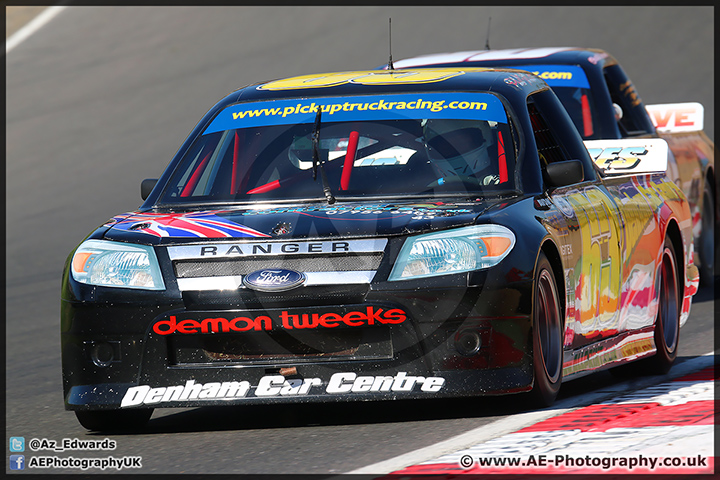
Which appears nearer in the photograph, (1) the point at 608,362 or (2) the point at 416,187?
(2) the point at 416,187

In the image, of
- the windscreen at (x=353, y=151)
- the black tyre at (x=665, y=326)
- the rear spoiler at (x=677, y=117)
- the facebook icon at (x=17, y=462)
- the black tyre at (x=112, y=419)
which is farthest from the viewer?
the rear spoiler at (x=677, y=117)

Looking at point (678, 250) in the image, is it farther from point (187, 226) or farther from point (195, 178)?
point (187, 226)

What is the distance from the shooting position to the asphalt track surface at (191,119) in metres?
5.87

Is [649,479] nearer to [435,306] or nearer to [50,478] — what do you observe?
[435,306]

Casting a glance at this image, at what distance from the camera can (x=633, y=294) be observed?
733 cm

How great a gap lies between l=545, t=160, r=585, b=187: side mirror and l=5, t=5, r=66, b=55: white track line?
791 inches

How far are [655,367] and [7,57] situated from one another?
19.5 m

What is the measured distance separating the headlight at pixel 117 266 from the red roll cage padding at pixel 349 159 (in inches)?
42.3

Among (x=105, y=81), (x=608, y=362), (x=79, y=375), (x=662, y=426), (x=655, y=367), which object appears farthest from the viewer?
(x=105, y=81)

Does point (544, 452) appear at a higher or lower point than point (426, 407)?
higher

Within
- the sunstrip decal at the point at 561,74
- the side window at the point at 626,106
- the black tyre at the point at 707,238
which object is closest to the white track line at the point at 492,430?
the sunstrip decal at the point at 561,74

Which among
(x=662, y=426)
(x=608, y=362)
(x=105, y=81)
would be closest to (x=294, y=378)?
(x=662, y=426)

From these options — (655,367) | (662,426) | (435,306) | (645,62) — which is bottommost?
(645,62)

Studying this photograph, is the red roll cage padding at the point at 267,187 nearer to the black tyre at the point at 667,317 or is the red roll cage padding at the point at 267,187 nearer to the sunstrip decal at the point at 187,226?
the sunstrip decal at the point at 187,226
